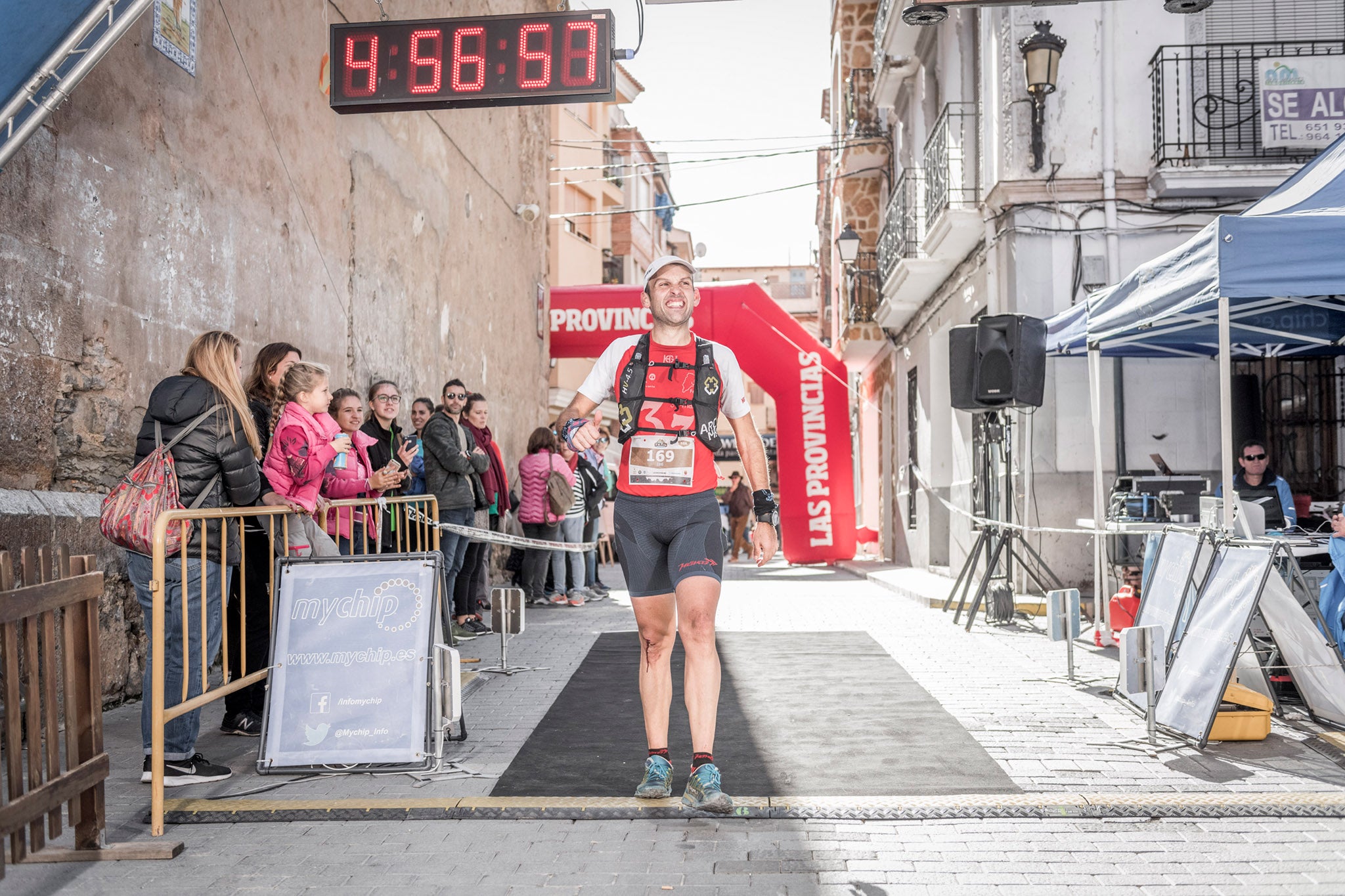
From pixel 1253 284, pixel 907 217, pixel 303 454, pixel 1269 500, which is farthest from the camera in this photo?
pixel 907 217

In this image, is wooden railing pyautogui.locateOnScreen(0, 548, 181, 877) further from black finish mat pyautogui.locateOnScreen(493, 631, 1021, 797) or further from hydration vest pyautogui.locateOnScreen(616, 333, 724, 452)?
hydration vest pyautogui.locateOnScreen(616, 333, 724, 452)

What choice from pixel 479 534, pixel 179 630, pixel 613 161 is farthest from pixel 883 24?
pixel 613 161

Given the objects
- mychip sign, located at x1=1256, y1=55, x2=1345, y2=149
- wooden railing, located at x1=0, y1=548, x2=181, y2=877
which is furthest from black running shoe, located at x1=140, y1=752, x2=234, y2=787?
mychip sign, located at x1=1256, y1=55, x2=1345, y2=149

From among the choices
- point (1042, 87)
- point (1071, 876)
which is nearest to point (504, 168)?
point (1042, 87)

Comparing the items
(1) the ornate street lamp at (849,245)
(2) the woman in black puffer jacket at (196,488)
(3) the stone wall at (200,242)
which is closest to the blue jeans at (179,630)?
(2) the woman in black puffer jacket at (196,488)

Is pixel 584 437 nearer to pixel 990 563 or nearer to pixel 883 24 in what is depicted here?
pixel 990 563

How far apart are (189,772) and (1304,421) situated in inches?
429

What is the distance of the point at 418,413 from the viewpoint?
10906mm

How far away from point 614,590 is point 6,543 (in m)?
9.70

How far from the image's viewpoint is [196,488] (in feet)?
16.1

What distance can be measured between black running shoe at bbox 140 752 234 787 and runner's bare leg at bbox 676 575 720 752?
1.97 meters

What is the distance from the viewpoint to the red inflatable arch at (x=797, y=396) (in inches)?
711

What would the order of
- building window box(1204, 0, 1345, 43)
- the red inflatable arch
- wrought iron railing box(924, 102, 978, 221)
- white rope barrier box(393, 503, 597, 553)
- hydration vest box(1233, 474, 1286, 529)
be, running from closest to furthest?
white rope barrier box(393, 503, 597, 553) < hydration vest box(1233, 474, 1286, 529) < building window box(1204, 0, 1345, 43) < wrought iron railing box(924, 102, 978, 221) < the red inflatable arch

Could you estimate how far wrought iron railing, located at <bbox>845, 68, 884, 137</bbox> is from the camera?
22047mm
